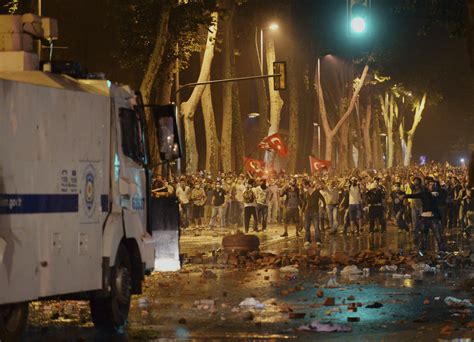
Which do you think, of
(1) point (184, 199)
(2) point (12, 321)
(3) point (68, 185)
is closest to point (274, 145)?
(1) point (184, 199)

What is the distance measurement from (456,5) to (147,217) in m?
14.9

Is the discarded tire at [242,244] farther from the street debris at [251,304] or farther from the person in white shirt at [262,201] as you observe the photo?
the person in white shirt at [262,201]

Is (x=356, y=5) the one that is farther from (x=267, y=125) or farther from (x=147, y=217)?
(x=267, y=125)

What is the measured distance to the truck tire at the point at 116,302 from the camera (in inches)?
497

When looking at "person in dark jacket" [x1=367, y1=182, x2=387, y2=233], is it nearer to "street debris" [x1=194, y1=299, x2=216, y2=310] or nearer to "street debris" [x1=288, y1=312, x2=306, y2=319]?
"street debris" [x1=194, y1=299, x2=216, y2=310]

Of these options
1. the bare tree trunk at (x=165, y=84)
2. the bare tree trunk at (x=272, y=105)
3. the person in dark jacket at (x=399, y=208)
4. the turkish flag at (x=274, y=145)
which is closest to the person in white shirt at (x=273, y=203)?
the turkish flag at (x=274, y=145)

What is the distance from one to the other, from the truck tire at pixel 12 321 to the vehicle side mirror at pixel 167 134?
311 centimetres

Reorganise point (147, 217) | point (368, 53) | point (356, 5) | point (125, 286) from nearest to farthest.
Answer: point (125, 286)
point (147, 217)
point (356, 5)
point (368, 53)

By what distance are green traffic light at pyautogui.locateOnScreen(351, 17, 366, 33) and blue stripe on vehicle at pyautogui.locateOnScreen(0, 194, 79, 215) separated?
1206 cm

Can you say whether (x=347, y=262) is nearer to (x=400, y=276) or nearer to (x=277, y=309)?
(x=400, y=276)

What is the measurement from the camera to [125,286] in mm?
13031

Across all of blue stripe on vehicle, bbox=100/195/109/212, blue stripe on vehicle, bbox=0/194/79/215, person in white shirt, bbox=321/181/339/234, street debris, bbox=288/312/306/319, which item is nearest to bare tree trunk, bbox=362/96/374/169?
person in white shirt, bbox=321/181/339/234

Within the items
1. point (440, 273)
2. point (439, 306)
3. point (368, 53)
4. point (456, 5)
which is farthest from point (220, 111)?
point (439, 306)

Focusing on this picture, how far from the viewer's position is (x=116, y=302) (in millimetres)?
12703
